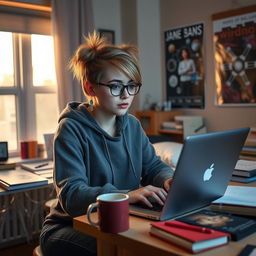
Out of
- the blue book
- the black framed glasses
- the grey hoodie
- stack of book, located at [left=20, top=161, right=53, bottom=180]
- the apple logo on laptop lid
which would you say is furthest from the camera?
stack of book, located at [left=20, top=161, right=53, bottom=180]

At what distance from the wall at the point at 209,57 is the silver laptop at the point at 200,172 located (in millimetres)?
1948

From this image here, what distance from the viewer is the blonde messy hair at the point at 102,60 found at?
4.59 ft

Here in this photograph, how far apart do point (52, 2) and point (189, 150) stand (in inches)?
101

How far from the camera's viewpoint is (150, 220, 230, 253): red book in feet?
2.65

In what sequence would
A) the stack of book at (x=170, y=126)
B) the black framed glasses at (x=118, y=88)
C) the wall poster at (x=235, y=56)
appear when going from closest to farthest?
the black framed glasses at (x=118, y=88) < the wall poster at (x=235, y=56) < the stack of book at (x=170, y=126)

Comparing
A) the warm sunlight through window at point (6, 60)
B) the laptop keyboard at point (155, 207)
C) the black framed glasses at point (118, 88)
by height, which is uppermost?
the warm sunlight through window at point (6, 60)

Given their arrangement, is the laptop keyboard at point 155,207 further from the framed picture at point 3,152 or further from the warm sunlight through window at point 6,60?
the warm sunlight through window at point 6,60

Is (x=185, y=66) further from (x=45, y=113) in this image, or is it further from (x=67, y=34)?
(x=45, y=113)

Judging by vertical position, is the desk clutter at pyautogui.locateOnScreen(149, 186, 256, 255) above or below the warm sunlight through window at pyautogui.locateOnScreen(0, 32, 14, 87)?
below

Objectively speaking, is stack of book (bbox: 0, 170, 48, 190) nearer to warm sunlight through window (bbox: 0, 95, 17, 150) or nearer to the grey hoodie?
warm sunlight through window (bbox: 0, 95, 17, 150)

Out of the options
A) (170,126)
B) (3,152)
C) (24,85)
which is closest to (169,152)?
(170,126)

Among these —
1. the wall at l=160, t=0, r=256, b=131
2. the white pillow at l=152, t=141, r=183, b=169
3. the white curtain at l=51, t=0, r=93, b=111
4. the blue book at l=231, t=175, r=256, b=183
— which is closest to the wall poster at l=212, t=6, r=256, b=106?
the wall at l=160, t=0, r=256, b=131

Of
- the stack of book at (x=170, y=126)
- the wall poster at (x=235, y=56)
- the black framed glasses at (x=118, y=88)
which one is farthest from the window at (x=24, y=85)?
the black framed glasses at (x=118, y=88)

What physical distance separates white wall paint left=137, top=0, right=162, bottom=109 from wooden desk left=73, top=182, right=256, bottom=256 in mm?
2634
